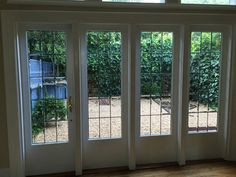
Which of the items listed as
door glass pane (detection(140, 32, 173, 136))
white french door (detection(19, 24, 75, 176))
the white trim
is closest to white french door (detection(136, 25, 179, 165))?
door glass pane (detection(140, 32, 173, 136))

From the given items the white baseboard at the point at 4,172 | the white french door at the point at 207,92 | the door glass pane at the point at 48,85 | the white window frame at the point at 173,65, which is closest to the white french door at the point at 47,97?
the door glass pane at the point at 48,85

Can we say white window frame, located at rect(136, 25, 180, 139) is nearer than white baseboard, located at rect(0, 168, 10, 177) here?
No

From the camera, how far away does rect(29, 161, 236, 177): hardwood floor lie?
3.59m

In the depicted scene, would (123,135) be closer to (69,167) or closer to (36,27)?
(69,167)

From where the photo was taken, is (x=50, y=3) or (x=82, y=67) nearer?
(x=50, y=3)

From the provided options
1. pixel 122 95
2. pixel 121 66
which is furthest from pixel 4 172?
pixel 121 66

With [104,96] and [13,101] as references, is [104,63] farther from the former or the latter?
[13,101]

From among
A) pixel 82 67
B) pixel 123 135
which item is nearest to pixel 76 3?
pixel 82 67

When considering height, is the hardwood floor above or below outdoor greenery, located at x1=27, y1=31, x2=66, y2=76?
below

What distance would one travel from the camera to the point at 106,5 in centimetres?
336

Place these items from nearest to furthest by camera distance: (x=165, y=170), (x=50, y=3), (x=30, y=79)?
(x=50, y=3) < (x=30, y=79) < (x=165, y=170)

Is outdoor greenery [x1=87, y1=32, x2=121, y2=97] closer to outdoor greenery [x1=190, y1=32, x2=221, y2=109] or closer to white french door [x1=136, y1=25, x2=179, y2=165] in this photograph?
white french door [x1=136, y1=25, x2=179, y2=165]

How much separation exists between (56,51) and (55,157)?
1453 millimetres

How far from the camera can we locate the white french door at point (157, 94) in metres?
3.77
